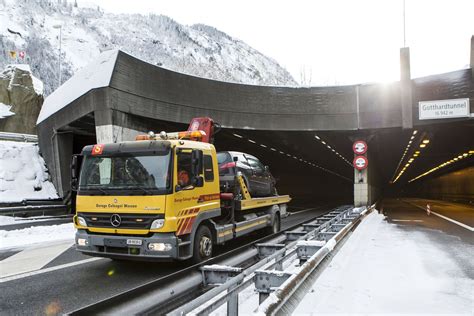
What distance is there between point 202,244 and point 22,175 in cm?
1967

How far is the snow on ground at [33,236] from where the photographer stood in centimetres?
1165

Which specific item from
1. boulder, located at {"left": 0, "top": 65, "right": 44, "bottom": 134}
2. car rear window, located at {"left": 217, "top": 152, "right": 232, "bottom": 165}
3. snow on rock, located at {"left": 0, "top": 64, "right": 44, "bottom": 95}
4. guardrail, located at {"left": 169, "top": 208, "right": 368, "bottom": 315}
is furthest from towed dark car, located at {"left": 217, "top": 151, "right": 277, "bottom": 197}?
snow on rock, located at {"left": 0, "top": 64, "right": 44, "bottom": 95}

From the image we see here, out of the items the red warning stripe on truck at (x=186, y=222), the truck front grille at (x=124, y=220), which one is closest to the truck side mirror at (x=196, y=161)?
the red warning stripe on truck at (x=186, y=222)

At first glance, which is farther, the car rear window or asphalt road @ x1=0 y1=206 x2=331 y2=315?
the car rear window

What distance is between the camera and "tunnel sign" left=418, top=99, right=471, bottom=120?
779 inches

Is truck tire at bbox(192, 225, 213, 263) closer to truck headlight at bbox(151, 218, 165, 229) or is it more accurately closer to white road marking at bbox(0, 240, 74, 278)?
truck headlight at bbox(151, 218, 165, 229)

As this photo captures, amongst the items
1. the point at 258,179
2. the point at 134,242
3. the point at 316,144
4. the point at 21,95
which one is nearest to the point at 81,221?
the point at 134,242

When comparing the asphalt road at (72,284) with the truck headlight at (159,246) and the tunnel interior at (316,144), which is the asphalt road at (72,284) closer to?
the truck headlight at (159,246)

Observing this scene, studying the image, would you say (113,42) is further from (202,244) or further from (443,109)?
(202,244)

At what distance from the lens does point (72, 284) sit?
7.18m

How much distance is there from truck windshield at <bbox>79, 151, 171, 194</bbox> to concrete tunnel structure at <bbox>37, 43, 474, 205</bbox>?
29.8 feet

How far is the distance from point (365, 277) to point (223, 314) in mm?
3029

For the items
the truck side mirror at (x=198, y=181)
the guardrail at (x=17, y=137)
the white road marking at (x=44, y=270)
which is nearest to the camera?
the white road marking at (x=44, y=270)

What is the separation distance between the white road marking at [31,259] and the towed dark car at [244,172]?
4.68m
